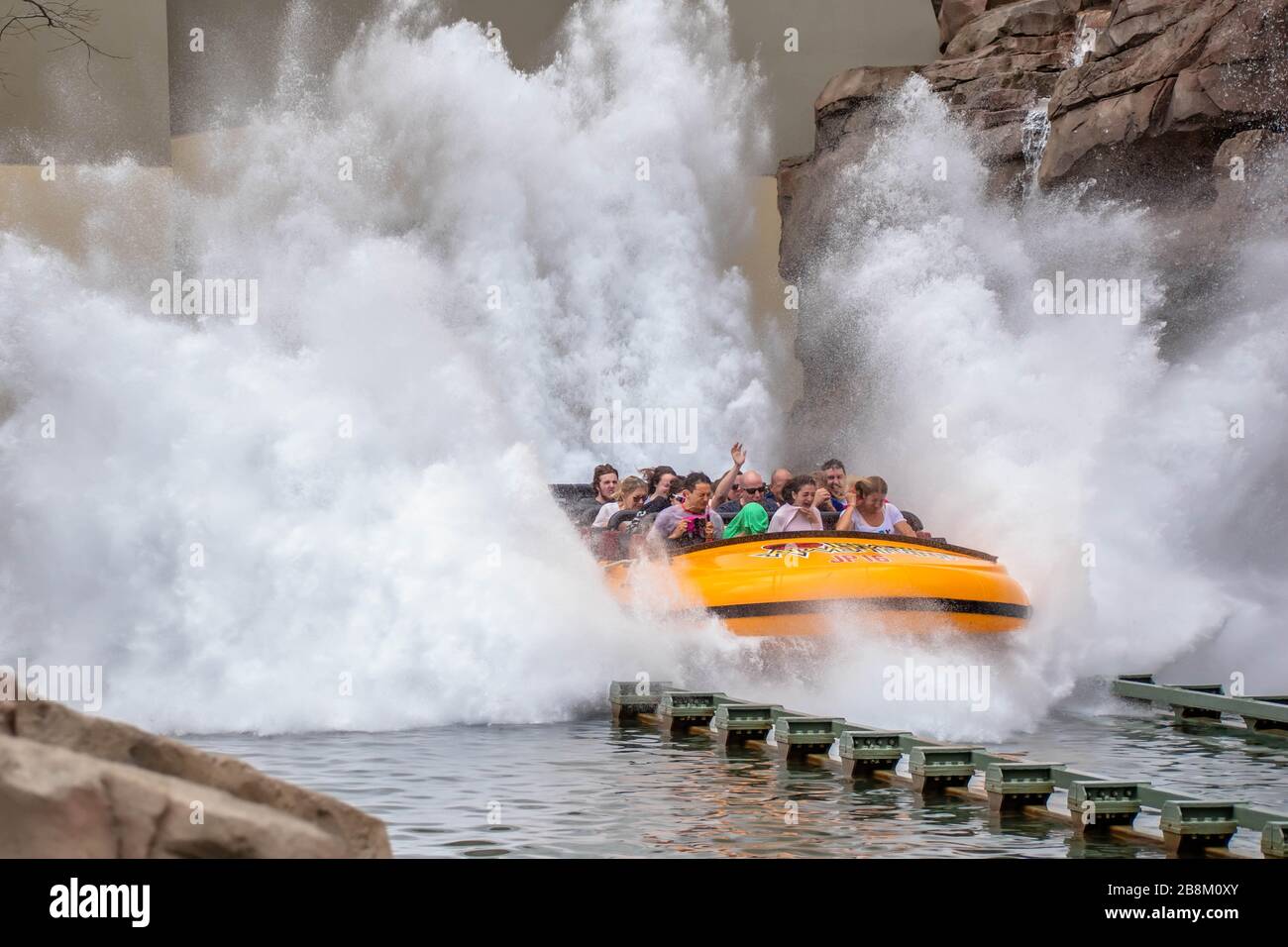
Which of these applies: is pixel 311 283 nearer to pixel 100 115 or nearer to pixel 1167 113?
pixel 100 115

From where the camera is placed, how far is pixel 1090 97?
678 inches

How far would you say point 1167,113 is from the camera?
635 inches

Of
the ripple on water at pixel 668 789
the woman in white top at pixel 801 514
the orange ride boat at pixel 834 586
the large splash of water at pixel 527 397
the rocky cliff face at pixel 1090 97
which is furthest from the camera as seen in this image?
the rocky cliff face at pixel 1090 97

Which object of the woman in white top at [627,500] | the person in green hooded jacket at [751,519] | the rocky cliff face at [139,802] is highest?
the woman in white top at [627,500]

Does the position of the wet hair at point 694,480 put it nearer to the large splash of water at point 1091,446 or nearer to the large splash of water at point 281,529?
the large splash of water at point 281,529

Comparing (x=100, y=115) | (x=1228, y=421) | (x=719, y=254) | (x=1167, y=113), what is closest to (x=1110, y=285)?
(x=1167, y=113)

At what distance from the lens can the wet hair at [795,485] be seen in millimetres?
11742

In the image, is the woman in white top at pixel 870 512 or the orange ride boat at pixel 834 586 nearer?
the orange ride boat at pixel 834 586

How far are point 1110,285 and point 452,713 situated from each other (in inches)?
371

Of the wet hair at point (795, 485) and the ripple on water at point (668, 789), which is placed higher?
the wet hair at point (795, 485)

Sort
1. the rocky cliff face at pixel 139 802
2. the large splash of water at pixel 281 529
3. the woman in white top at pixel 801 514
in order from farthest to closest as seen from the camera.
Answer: the woman in white top at pixel 801 514, the large splash of water at pixel 281 529, the rocky cliff face at pixel 139 802

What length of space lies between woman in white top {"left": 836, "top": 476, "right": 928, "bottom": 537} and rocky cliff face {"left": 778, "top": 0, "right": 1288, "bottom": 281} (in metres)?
5.86

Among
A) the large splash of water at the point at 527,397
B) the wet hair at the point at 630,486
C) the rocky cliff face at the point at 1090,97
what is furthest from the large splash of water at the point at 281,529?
the rocky cliff face at the point at 1090,97

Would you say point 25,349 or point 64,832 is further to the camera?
point 25,349
